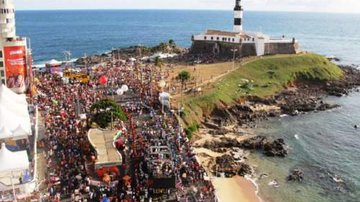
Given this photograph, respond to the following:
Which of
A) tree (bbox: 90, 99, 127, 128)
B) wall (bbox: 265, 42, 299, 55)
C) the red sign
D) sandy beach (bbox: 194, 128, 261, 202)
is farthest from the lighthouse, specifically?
tree (bbox: 90, 99, 127, 128)

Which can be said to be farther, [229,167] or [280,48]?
[280,48]

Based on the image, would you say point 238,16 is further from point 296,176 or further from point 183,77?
point 296,176

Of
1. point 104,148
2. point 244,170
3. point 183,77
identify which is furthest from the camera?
point 183,77

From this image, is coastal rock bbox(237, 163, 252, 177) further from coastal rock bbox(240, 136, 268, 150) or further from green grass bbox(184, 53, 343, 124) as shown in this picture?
green grass bbox(184, 53, 343, 124)

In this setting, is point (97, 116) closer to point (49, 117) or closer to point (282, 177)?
point (49, 117)

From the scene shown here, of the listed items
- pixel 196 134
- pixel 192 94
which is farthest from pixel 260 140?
pixel 192 94

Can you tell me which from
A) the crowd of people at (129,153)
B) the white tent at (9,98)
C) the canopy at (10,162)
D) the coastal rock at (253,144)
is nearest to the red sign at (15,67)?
the crowd of people at (129,153)

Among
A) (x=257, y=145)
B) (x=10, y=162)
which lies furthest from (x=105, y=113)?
(x=257, y=145)
